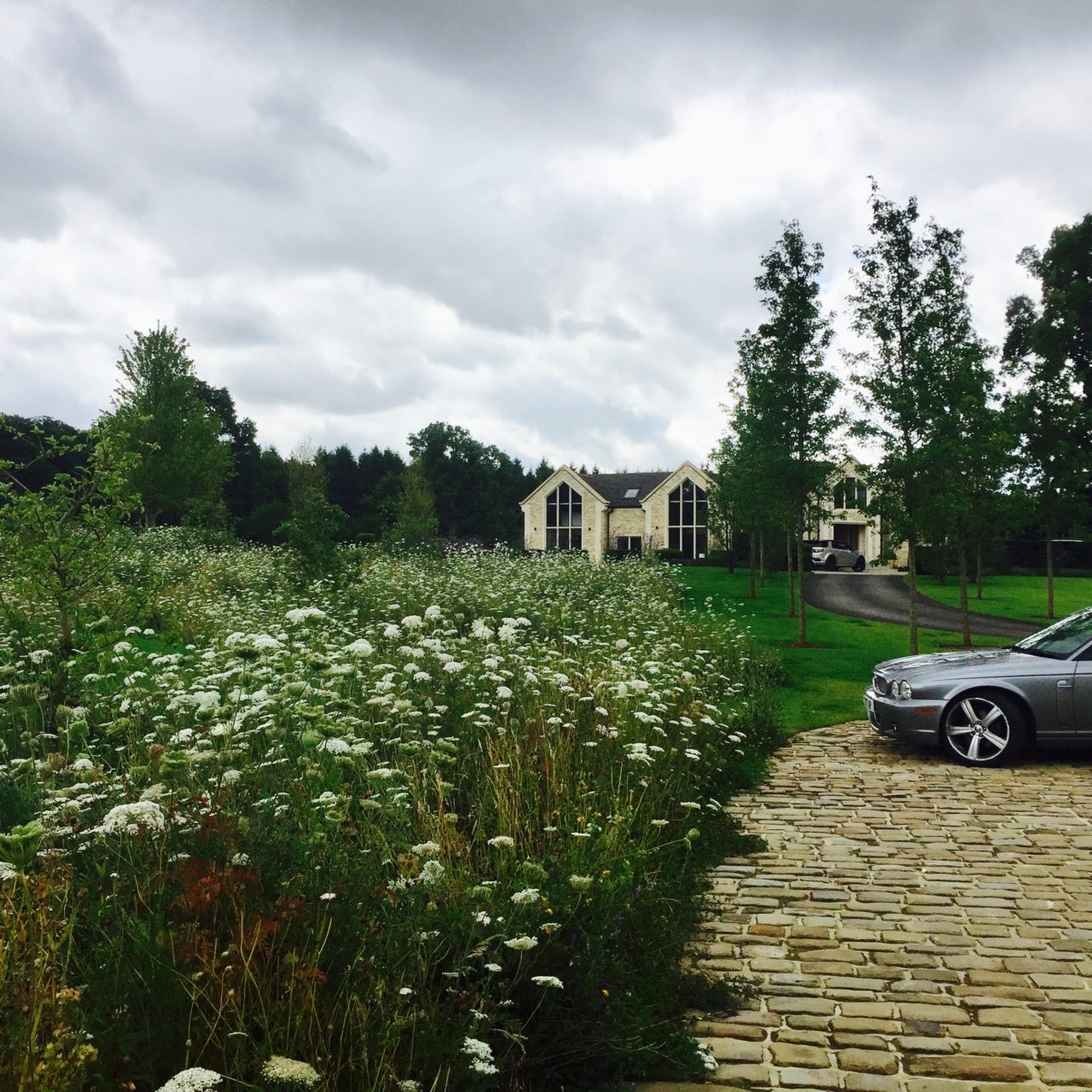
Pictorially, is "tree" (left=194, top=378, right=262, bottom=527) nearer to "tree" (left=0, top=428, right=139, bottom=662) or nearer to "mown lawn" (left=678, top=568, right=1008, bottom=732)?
"mown lawn" (left=678, top=568, right=1008, bottom=732)

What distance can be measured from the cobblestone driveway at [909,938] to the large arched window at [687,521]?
55.9 m

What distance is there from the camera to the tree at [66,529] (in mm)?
8781


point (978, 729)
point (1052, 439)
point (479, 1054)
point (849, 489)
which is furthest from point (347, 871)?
point (1052, 439)

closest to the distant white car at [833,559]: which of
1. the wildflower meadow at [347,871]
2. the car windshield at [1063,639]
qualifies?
the car windshield at [1063,639]

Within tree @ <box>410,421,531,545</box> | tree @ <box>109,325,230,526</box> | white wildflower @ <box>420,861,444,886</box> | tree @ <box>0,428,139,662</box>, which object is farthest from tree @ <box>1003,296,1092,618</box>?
tree @ <box>410,421,531,545</box>

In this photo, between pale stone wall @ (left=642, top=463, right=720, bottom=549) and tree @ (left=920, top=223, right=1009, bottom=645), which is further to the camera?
pale stone wall @ (left=642, top=463, right=720, bottom=549)

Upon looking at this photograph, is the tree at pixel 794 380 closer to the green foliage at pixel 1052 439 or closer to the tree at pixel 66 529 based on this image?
the green foliage at pixel 1052 439

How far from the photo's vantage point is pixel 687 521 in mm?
65188

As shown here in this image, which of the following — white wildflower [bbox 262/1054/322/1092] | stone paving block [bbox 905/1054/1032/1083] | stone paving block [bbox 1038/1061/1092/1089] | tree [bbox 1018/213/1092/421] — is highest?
tree [bbox 1018/213/1092/421]

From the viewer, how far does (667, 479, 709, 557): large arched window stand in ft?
212

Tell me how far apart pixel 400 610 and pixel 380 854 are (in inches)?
387

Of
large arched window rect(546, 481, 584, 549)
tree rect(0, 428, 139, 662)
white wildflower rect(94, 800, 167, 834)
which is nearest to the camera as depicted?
white wildflower rect(94, 800, 167, 834)

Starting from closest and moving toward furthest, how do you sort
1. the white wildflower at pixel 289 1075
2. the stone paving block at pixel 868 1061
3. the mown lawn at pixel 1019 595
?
1. the white wildflower at pixel 289 1075
2. the stone paving block at pixel 868 1061
3. the mown lawn at pixel 1019 595

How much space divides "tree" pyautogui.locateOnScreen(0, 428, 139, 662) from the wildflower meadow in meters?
0.44
